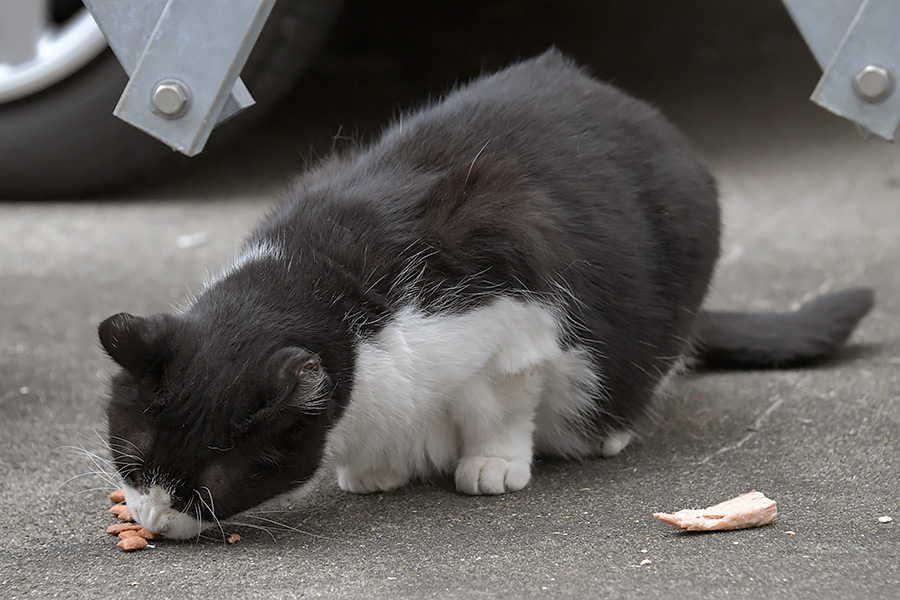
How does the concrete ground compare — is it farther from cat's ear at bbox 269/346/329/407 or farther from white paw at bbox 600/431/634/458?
cat's ear at bbox 269/346/329/407

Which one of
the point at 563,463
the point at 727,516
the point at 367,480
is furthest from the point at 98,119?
the point at 727,516

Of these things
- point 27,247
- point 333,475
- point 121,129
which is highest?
point 333,475

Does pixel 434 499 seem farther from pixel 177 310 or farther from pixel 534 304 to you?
pixel 177 310

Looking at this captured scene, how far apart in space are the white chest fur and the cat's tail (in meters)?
0.65

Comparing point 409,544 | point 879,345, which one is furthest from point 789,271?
point 409,544

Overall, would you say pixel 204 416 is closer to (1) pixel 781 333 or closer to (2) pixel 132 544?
(2) pixel 132 544

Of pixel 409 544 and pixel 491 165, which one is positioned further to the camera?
pixel 491 165

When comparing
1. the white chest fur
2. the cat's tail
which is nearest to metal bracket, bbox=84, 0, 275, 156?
the white chest fur

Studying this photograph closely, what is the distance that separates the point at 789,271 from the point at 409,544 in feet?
6.97

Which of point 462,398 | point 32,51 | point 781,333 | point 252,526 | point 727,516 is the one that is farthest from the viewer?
point 32,51

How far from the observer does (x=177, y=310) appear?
2.00 metres

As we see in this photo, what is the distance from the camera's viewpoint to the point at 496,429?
2.01m

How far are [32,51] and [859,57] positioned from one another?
3060mm

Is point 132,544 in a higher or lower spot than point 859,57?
lower
